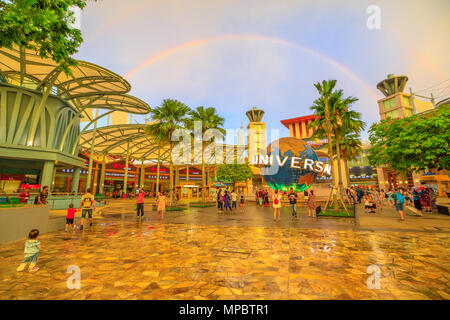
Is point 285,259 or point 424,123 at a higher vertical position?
point 424,123

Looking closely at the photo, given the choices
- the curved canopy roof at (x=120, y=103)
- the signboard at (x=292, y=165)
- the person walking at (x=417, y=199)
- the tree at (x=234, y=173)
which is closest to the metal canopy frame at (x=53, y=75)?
the curved canopy roof at (x=120, y=103)

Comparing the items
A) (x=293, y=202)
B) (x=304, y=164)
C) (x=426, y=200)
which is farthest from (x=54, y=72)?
(x=426, y=200)

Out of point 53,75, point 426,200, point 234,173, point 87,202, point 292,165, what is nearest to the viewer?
point 87,202

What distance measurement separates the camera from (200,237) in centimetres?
781

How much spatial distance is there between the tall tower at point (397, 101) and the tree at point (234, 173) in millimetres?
47197

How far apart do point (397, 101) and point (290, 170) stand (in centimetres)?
5981

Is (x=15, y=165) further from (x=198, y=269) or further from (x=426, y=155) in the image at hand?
(x=426, y=155)

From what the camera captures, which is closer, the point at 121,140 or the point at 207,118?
the point at 207,118

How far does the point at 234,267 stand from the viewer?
15.4 feet

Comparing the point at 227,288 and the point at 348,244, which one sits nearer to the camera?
the point at 227,288

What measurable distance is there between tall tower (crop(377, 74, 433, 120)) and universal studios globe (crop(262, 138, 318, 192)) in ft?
171

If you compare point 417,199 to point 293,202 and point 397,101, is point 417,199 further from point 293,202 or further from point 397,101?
point 397,101

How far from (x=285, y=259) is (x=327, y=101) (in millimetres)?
16576
